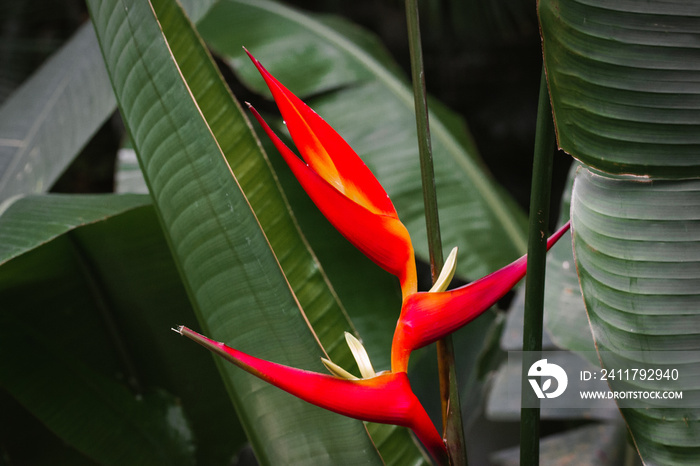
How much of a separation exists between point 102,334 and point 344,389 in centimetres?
42

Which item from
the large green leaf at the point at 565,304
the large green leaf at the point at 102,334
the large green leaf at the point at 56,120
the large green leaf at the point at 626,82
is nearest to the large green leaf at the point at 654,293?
the large green leaf at the point at 626,82

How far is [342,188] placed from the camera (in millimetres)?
253

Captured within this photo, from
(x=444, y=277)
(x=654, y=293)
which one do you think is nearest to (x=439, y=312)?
(x=444, y=277)

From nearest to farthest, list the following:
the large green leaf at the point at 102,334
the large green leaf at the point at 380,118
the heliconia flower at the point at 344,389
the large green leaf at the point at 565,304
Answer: the heliconia flower at the point at 344,389 → the large green leaf at the point at 102,334 → the large green leaf at the point at 565,304 → the large green leaf at the point at 380,118

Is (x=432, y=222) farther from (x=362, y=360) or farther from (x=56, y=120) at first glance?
(x=56, y=120)

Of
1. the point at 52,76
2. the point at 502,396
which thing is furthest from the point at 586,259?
the point at 52,76

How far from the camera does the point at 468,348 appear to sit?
0.63 metres

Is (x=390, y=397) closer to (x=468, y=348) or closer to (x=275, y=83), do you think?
(x=275, y=83)

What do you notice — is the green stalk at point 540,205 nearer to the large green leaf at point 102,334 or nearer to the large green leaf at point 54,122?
the large green leaf at point 102,334

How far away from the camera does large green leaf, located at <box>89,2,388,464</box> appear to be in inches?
12.3

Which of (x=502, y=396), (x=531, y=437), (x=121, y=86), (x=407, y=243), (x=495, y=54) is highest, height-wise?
(x=495, y=54)

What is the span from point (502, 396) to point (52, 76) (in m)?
0.83

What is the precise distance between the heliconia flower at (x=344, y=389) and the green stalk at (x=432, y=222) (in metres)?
0.03

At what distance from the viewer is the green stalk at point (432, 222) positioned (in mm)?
260
